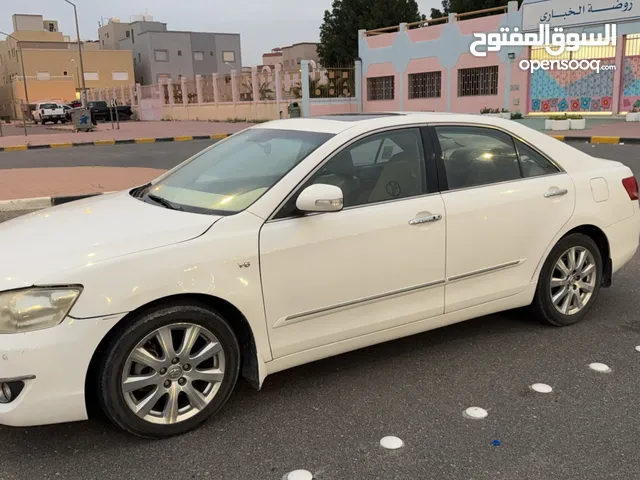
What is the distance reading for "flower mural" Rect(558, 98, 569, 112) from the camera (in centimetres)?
2614

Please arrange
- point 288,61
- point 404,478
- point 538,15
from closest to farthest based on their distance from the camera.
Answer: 1. point 404,478
2. point 538,15
3. point 288,61

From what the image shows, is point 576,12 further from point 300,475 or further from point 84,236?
point 300,475

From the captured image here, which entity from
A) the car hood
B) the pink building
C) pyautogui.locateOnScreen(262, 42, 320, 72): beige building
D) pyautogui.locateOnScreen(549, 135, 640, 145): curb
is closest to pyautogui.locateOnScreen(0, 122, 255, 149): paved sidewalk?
the pink building

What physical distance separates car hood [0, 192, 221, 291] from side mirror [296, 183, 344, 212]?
0.45 meters

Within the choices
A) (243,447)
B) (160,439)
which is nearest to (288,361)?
(243,447)

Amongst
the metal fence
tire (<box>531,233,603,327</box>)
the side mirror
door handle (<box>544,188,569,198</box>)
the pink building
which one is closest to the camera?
the side mirror

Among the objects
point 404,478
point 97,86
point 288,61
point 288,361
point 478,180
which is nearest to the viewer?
point 404,478

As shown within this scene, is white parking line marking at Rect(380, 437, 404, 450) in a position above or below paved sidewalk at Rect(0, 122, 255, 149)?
below

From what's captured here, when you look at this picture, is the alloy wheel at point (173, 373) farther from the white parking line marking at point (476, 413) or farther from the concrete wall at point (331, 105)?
the concrete wall at point (331, 105)

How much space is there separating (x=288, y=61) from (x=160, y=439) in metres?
78.5

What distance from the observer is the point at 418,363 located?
12.8 ft

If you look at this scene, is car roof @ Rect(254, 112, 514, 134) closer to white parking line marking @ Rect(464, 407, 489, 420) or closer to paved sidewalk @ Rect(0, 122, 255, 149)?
white parking line marking @ Rect(464, 407, 489, 420)

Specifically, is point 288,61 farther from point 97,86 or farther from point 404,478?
point 404,478

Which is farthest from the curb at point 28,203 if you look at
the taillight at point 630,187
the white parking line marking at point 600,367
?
the white parking line marking at point 600,367
